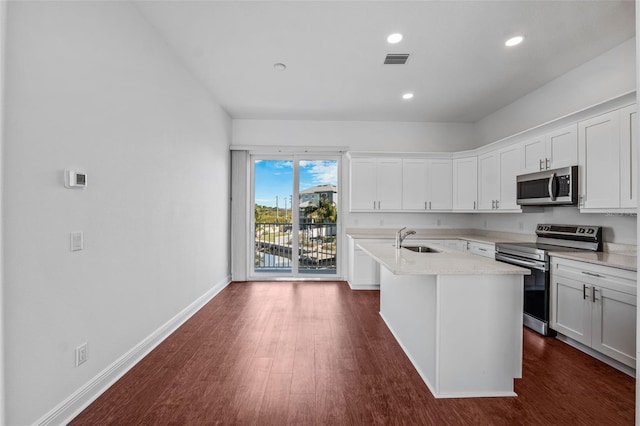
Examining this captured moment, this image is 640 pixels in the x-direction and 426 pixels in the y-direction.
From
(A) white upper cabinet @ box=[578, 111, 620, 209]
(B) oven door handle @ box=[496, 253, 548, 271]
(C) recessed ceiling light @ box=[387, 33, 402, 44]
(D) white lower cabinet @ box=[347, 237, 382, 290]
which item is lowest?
(D) white lower cabinet @ box=[347, 237, 382, 290]

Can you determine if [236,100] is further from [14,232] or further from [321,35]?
[14,232]

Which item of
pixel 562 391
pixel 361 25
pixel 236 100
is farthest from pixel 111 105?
pixel 562 391

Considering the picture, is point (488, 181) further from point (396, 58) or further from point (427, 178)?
point (396, 58)

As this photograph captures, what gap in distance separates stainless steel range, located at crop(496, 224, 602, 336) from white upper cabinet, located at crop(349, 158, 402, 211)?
200cm

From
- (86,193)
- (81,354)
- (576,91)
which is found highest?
(576,91)

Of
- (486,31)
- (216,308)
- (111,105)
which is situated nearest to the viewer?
(111,105)

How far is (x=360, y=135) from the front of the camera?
532 cm

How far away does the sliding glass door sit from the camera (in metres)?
5.37

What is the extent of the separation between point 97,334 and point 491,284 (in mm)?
2736

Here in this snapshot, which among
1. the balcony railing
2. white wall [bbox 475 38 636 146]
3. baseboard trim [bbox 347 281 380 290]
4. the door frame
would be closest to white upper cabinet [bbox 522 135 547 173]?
white wall [bbox 475 38 636 146]

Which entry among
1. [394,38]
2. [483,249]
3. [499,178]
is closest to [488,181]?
[499,178]

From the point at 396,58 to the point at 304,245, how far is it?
11.4ft

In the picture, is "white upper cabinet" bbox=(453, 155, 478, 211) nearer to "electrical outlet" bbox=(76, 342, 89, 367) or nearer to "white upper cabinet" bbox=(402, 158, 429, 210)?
"white upper cabinet" bbox=(402, 158, 429, 210)

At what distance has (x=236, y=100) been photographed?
4.30 meters
